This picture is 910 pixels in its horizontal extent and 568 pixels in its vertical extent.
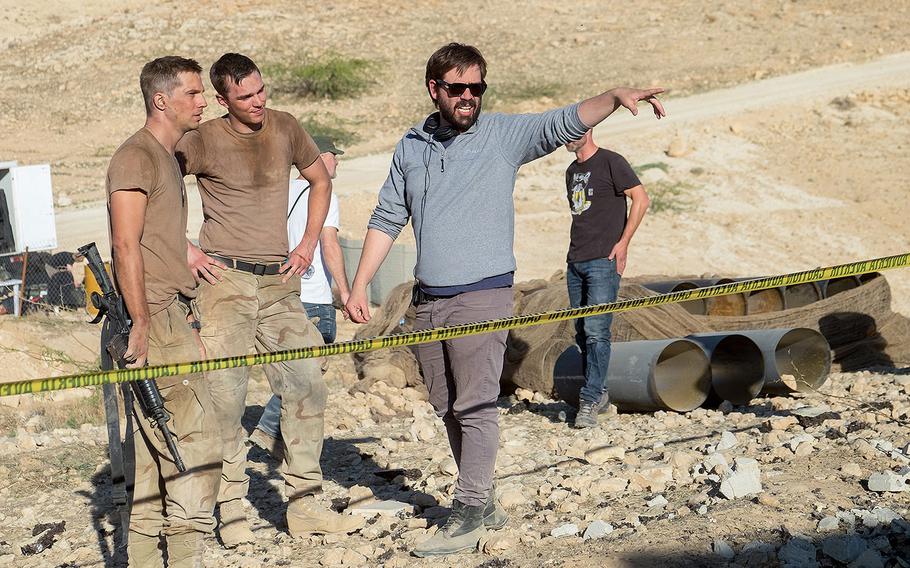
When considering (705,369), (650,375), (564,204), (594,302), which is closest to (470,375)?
(594,302)

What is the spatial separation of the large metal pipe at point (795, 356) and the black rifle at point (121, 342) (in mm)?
4378

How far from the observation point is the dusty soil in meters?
5.24

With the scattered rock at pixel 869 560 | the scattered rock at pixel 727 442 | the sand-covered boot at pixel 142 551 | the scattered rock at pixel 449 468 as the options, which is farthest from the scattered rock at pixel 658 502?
the sand-covered boot at pixel 142 551

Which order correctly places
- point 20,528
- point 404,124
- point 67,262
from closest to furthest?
point 20,528, point 67,262, point 404,124

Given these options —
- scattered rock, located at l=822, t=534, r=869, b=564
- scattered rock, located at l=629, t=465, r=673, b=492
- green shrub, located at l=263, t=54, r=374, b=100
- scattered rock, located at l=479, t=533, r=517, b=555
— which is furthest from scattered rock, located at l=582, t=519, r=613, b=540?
green shrub, located at l=263, t=54, r=374, b=100

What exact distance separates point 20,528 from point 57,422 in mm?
2114

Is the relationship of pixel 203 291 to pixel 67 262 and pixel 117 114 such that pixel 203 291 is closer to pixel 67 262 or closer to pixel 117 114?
pixel 67 262

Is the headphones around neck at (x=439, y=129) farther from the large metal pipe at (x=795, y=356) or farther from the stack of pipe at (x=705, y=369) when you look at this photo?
the large metal pipe at (x=795, y=356)

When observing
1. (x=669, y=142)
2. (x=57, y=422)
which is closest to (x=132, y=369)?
(x=57, y=422)

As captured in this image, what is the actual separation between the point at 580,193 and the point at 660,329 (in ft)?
5.40

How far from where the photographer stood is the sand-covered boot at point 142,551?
15.1 feet

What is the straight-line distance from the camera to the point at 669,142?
786 inches

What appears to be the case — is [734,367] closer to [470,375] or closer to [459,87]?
[470,375]

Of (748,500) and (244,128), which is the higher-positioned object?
(244,128)
